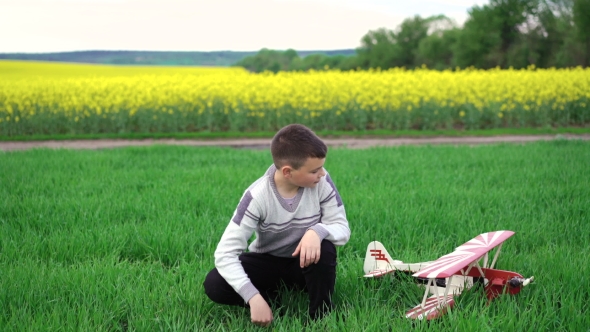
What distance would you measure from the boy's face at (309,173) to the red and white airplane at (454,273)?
60 cm

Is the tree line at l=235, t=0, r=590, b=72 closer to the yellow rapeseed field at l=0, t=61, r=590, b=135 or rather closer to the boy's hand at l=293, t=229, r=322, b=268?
the yellow rapeseed field at l=0, t=61, r=590, b=135

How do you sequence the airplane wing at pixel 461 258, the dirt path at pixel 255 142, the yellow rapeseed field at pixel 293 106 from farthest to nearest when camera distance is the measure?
the yellow rapeseed field at pixel 293 106, the dirt path at pixel 255 142, the airplane wing at pixel 461 258

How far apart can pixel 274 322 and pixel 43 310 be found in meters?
1.12

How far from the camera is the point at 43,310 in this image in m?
2.72

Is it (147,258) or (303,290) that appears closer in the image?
(303,290)

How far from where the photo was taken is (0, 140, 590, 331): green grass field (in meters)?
2.61

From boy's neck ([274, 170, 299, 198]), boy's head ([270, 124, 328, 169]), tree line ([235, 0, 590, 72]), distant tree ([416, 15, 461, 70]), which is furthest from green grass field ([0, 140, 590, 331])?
distant tree ([416, 15, 461, 70])

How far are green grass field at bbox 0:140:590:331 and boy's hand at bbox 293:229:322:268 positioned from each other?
0.90 feet

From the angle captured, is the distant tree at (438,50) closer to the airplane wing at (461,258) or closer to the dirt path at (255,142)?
the dirt path at (255,142)

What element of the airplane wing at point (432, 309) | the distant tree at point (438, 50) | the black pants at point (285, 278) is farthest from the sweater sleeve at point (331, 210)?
the distant tree at point (438, 50)

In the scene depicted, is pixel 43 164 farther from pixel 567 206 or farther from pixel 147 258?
pixel 567 206

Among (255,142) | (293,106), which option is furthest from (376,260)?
(293,106)

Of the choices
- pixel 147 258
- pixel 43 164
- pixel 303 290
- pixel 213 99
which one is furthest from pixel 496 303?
pixel 213 99

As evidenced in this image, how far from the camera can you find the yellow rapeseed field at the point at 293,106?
12.8m
